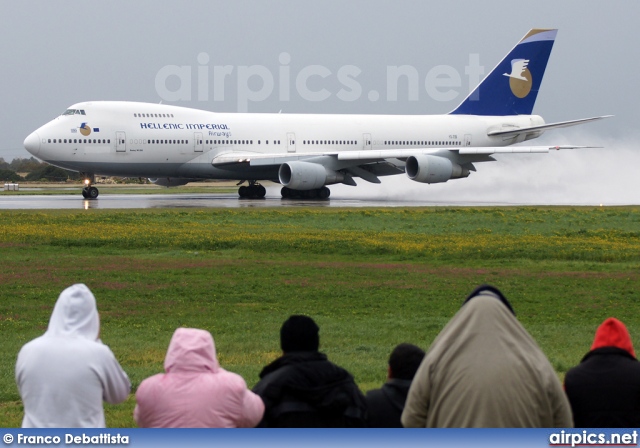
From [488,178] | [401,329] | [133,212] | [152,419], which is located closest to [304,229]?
[133,212]

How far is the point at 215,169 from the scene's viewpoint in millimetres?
43688

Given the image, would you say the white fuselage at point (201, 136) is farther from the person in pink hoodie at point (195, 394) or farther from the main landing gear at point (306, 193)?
the person in pink hoodie at point (195, 394)

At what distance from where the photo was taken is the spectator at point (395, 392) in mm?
5992

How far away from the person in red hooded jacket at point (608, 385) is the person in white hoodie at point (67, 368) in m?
2.71

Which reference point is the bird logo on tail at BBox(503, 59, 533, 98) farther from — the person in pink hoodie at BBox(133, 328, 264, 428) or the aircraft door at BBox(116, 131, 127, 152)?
the person in pink hoodie at BBox(133, 328, 264, 428)

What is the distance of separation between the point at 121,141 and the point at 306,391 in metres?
36.9

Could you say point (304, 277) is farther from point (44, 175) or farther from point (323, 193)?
point (44, 175)

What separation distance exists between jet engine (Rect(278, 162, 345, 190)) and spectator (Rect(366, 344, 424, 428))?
35.5 metres

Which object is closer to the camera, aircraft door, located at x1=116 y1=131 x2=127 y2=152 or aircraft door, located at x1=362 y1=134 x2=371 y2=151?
aircraft door, located at x1=116 y1=131 x2=127 y2=152

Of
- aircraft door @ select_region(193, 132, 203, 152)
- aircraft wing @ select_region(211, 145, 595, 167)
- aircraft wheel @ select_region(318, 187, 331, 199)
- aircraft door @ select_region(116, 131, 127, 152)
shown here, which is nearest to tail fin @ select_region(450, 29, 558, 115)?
aircraft wing @ select_region(211, 145, 595, 167)

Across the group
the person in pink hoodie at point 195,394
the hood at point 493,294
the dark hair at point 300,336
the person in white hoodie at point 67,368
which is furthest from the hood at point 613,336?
the person in white hoodie at point 67,368

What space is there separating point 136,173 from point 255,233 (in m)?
17.0

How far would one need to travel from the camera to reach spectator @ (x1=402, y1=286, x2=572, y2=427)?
4938 mm

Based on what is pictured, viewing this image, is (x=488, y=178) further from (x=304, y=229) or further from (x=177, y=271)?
(x=177, y=271)
